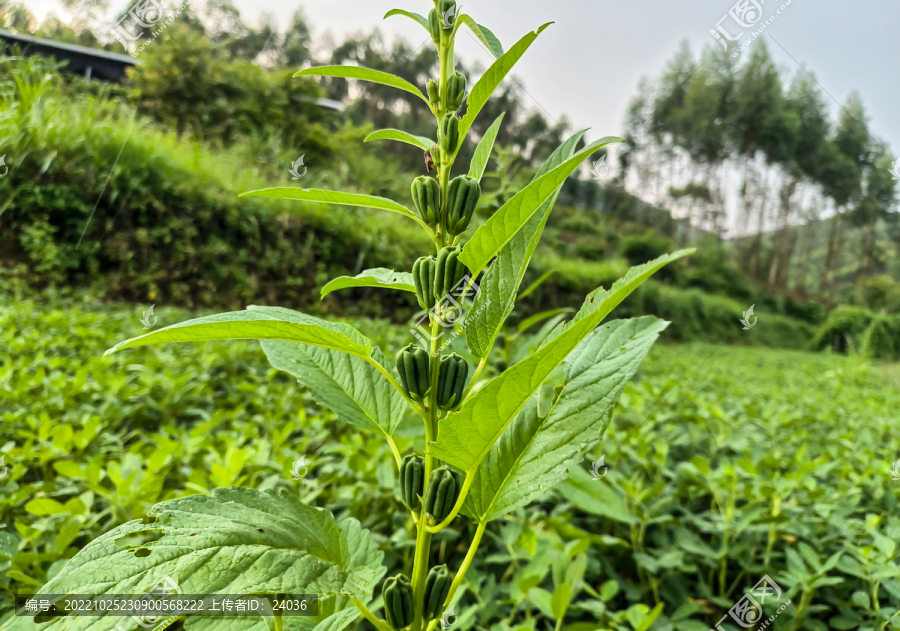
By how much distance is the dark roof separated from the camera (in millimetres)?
1574

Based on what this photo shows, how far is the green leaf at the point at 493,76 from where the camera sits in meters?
0.29

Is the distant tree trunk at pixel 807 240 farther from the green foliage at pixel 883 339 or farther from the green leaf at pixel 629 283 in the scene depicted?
the green leaf at pixel 629 283

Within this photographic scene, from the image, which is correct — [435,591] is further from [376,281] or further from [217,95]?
[217,95]

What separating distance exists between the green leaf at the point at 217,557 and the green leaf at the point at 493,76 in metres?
0.32

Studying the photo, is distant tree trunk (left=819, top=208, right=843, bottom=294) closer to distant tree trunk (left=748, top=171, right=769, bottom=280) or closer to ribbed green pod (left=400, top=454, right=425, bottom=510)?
distant tree trunk (left=748, top=171, right=769, bottom=280)

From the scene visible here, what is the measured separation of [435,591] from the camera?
1.01ft

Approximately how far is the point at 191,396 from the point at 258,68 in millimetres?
4948

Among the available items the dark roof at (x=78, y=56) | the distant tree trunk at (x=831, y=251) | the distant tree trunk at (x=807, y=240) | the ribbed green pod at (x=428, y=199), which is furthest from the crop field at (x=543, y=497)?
the distant tree trunk at (x=807, y=240)

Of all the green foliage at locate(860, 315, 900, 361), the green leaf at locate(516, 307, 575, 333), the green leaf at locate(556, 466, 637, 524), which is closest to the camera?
the green leaf at locate(556, 466, 637, 524)

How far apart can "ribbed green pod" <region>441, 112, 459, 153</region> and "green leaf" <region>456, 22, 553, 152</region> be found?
0.01m

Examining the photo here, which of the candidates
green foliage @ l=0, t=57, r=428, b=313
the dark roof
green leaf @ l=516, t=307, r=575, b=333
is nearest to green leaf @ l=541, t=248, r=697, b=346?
green leaf @ l=516, t=307, r=575, b=333

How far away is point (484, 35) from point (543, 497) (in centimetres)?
58

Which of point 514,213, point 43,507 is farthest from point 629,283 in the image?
point 43,507

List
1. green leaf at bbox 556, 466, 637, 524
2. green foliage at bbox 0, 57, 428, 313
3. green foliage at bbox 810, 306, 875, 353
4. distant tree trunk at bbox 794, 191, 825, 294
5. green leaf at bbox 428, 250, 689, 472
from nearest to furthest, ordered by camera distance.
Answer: green leaf at bbox 428, 250, 689, 472 → green leaf at bbox 556, 466, 637, 524 → green foliage at bbox 0, 57, 428, 313 → green foliage at bbox 810, 306, 875, 353 → distant tree trunk at bbox 794, 191, 825, 294
